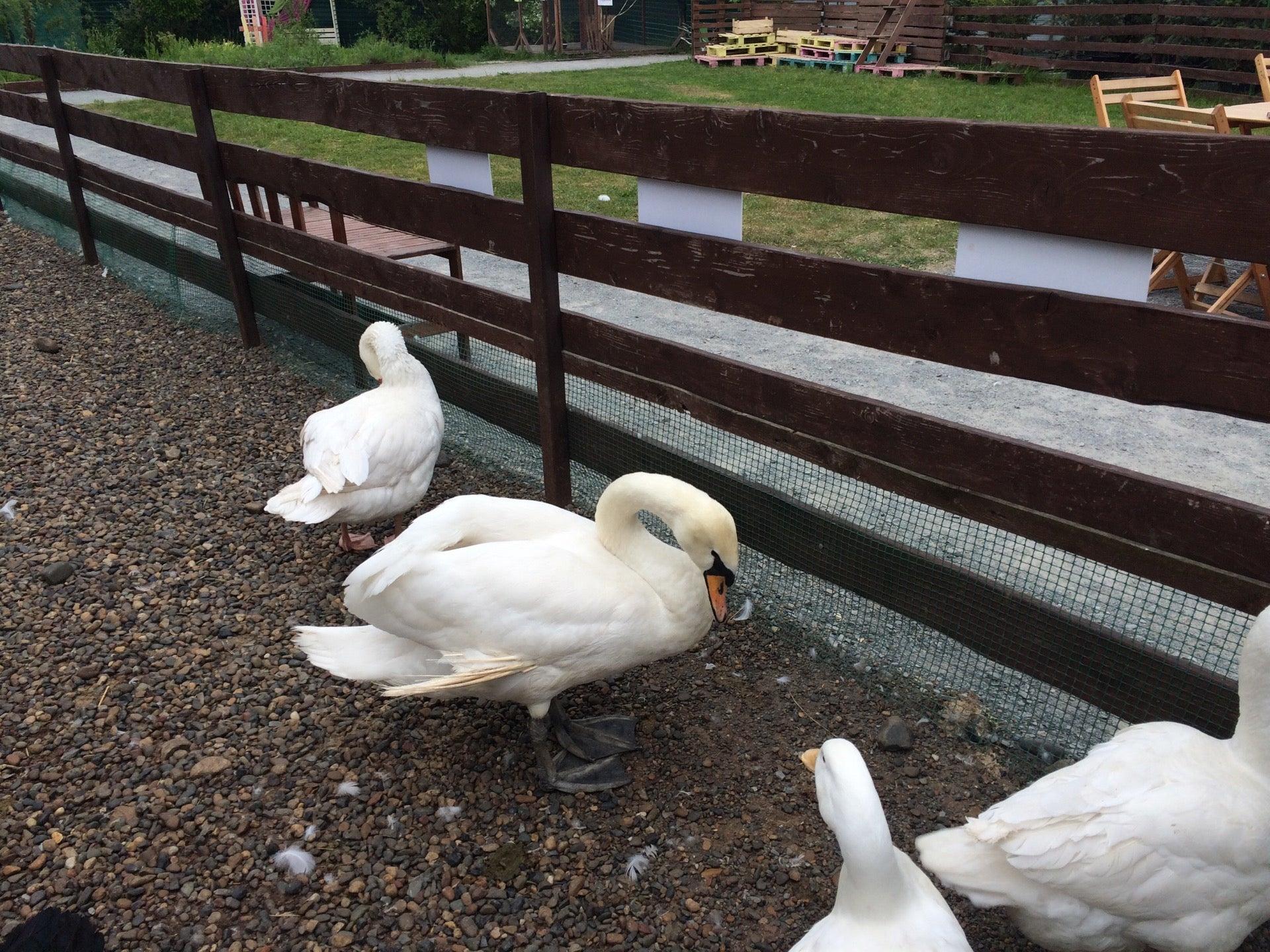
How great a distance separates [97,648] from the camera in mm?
3684

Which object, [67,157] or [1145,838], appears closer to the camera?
[1145,838]

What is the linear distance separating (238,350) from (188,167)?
1370 millimetres

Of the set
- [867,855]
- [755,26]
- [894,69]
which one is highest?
[755,26]

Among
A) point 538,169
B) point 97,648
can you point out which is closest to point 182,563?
point 97,648

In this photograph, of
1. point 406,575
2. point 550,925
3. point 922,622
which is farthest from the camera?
point 922,622

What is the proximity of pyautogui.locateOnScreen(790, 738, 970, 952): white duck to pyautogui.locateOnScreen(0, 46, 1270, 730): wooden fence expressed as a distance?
1184 millimetres

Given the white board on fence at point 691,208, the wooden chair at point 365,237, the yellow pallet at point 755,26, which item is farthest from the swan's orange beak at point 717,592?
the yellow pallet at point 755,26

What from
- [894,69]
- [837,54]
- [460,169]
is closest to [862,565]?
[460,169]

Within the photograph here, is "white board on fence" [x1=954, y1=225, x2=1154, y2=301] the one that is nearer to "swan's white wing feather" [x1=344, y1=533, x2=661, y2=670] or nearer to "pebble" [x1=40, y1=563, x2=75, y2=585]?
"swan's white wing feather" [x1=344, y1=533, x2=661, y2=670]

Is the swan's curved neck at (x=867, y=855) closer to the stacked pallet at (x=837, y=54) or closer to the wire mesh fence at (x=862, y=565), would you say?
the wire mesh fence at (x=862, y=565)

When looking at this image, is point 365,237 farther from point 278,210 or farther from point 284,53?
point 284,53

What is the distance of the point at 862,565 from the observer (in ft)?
11.5

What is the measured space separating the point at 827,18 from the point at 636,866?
23.5 meters

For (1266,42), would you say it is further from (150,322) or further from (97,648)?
(97,648)
